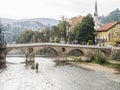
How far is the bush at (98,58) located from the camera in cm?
9206

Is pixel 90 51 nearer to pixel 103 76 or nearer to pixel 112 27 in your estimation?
pixel 112 27

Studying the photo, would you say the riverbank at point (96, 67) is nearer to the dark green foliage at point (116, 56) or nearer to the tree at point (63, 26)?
the dark green foliage at point (116, 56)

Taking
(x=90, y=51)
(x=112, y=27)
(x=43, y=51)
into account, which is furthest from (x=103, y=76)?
(x=43, y=51)

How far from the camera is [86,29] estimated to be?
11625cm

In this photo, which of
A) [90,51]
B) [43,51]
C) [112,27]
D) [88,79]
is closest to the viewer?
[88,79]

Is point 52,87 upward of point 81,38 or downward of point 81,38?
downward

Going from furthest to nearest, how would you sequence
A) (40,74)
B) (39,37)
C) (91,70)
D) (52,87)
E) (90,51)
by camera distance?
(39,37), (90,51), (91,70), (40,74), (52,87)

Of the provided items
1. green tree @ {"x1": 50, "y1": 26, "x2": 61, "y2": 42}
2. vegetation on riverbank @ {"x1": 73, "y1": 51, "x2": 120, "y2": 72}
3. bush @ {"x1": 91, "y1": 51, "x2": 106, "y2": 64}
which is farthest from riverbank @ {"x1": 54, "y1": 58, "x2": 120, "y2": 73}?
green tree @ {"x1": 50, "y1": 26, "x2": 61, "y2": 42}

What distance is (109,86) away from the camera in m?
61.8

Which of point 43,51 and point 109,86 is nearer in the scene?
point 109,86

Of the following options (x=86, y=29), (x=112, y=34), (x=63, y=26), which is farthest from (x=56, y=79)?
(x=63, y=26)

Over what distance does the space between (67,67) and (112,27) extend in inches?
1184

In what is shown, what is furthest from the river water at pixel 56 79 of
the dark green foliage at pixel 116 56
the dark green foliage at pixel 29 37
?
the dark green foliage at pixel 29 37

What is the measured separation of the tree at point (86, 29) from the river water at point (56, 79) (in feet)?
105
